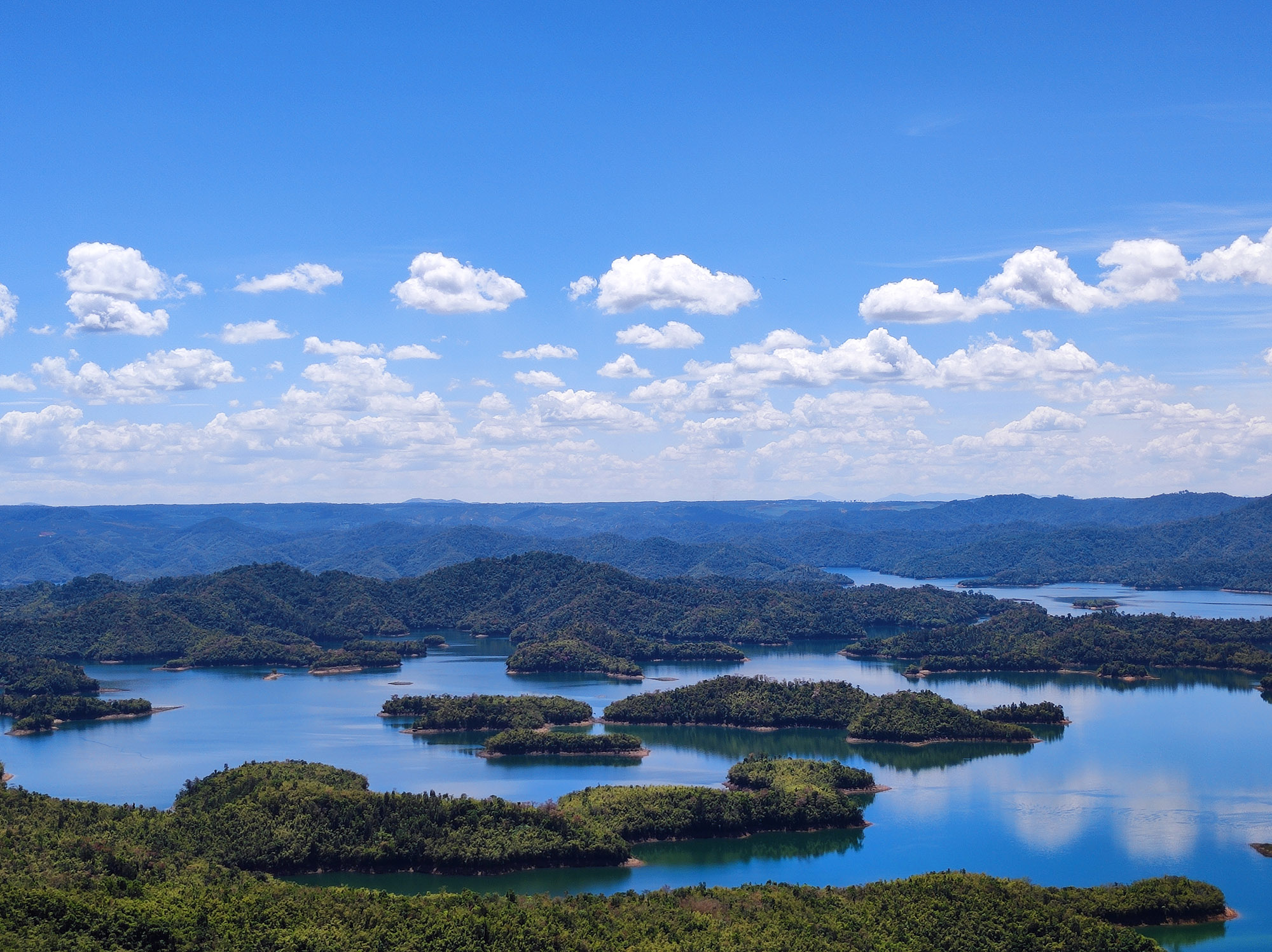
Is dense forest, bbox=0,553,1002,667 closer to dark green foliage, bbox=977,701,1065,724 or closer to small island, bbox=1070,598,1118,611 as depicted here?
small island, bbox=1070,598,1118,611

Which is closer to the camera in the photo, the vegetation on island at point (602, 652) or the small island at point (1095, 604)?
the vegetation on island at point (602, 652)

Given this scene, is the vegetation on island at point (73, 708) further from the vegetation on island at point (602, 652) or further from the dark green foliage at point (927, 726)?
the dark green foliage at point (927, 726)

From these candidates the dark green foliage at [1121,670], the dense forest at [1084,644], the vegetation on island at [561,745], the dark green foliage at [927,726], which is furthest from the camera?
the dense forest at [1084,644]

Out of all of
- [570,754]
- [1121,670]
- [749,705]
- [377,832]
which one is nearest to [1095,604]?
[1121,670]

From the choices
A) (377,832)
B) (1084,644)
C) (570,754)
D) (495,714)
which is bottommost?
(570,754)

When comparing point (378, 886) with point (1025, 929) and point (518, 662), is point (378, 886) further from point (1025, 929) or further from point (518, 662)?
point (518, 662)

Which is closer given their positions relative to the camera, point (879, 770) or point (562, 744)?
point (879, 770)

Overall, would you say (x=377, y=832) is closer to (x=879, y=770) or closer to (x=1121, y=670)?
(x=879, y=770)

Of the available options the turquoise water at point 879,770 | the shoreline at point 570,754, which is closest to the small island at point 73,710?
the turquoise water at point 879,770
